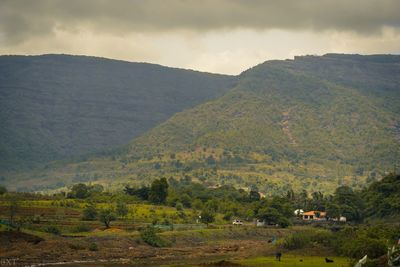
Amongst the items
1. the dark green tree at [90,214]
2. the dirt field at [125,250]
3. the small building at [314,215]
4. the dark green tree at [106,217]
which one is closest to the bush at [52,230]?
the dirt field at [125,250]

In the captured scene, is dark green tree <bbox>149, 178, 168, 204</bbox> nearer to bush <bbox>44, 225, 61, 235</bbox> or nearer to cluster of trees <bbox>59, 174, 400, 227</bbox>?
cluster of trees <bbox>59, 174, 400, 227</bbox>

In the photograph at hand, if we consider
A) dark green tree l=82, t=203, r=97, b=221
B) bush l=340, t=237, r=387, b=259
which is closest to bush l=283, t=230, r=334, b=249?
bush l=340, t=237, r=387, b=259

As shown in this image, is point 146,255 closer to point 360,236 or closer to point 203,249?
point 203,249

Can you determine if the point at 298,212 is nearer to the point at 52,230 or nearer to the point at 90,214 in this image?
the point at 90,214

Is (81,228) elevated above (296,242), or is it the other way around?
(81,228)

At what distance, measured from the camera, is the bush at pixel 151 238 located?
354 ft

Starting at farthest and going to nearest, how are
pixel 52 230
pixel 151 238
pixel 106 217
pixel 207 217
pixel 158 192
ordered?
1. pixel 158 192
2. pixel 207 217
3. pixel 106 217
4. pixel 151 238
5. pixel 52 230

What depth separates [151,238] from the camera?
356ft

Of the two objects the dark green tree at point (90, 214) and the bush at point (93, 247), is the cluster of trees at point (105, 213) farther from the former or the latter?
the bush at point (93, 247)

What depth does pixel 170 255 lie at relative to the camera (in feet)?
323

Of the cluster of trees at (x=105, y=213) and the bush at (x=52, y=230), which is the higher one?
the cluster of trees at (x=105, y=213)

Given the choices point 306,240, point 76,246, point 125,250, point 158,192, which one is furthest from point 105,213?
point 158,192

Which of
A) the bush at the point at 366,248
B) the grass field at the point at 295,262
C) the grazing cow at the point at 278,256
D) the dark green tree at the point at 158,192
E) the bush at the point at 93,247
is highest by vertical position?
A: the dark green tree at the point at 158,192

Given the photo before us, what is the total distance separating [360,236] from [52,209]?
56.9 meters
